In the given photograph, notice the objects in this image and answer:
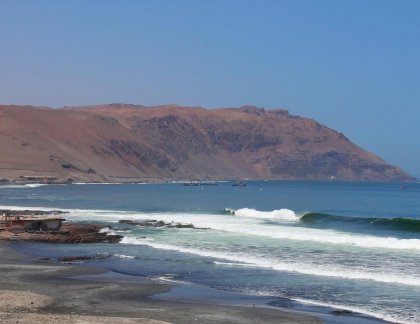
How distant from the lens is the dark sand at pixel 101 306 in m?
18.6

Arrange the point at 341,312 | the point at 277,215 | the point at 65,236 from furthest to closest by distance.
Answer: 1. the point at 277,215
2. the point at 65,236
3. the point at 341,312

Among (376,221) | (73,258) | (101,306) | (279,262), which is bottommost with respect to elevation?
(101,306)

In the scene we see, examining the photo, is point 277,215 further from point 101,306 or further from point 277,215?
point 101,306

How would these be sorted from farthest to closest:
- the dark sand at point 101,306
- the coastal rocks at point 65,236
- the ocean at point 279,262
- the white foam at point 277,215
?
the white foam at point 277,215 → the coastal rocks at point 65,236 → the ocean at point 279,262 → the dark sand at point 101,306

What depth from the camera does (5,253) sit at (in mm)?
34188

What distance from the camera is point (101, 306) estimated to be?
2098 cm

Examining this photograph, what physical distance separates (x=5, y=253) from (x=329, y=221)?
35480 millimetres

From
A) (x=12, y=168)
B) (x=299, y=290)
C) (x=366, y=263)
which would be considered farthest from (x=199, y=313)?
(x=12, y=168)

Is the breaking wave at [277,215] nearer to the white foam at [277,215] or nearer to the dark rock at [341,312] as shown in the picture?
the white foam at [277,215]

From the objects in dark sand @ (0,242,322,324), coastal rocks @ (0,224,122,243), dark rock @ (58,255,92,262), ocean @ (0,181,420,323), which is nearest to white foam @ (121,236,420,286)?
ocean @ (0,181,420,323)

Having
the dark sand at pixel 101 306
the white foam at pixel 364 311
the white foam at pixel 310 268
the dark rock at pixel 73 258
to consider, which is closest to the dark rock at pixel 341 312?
the white foam at pixel 364 311

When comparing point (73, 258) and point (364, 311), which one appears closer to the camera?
point (364, 311)

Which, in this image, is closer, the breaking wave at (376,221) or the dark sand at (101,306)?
the dark sand at (101,306)

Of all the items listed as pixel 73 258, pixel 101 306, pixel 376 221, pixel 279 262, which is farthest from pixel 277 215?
pixel 101 306
